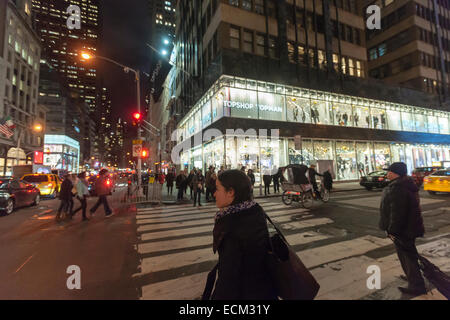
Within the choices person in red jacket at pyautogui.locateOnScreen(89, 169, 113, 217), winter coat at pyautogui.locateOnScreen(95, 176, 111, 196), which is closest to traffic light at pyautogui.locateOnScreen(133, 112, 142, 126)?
person in red jacket at pyautogui.locateOnScreen(89, 169, 113, 217)

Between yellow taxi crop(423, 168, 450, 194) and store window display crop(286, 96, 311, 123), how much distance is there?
12087mm

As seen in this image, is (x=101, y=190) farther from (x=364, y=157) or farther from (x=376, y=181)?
(x=364, y=157)

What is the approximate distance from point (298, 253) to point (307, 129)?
1994cm

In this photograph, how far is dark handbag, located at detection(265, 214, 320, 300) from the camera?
1612mm

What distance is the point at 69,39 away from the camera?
149 meters

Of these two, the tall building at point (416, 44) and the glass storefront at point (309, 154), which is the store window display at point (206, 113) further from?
the tall building at point (416, 44)

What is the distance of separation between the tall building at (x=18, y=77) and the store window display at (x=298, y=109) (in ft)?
125

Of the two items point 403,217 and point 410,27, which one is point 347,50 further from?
point 403,217

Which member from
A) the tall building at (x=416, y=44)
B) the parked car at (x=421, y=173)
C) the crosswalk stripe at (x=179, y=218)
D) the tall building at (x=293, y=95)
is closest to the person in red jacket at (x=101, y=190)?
the crosswalk stripe at (x=179, y=218)

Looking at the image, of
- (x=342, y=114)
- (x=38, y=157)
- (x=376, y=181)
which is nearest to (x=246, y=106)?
(x=376, y=181)
